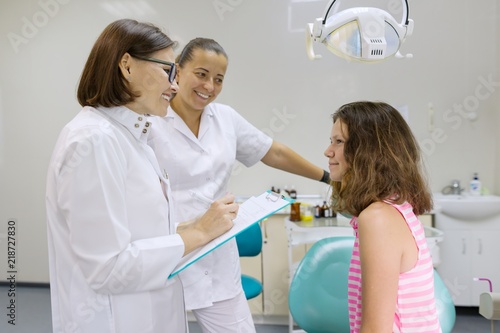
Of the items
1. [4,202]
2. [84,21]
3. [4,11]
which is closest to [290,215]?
[84,21]

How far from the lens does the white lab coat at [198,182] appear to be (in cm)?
125

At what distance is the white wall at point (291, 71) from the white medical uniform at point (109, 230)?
199 cm

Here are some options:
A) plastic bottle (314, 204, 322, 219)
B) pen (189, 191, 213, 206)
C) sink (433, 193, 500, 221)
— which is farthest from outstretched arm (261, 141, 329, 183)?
sink (433, 193, 500, 221)

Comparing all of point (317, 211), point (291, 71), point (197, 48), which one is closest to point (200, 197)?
point (197, 48)

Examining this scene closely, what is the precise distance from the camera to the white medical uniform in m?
0.74

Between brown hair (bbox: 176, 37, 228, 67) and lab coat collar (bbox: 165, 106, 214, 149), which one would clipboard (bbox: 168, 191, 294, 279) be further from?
brown hair (bbox: 176, 37, 228, 67)

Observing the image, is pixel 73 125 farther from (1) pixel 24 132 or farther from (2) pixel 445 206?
(1) pixel 24 132

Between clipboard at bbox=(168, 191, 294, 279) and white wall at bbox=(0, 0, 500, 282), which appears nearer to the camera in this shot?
clipboard at bbox=(168, 191, 294, 279)

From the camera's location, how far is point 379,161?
90cm

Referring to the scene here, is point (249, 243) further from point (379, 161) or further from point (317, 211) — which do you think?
point (379, 161)

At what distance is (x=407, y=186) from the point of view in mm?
893

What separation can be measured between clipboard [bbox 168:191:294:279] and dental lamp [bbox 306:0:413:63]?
0.41m

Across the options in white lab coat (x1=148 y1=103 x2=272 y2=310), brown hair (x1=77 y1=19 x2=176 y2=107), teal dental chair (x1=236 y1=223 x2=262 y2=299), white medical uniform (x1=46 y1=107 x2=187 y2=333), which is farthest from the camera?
teal dental chair (x1=236 y1=223 x2=262 y2=299)

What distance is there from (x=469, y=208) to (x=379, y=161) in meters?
1.93
